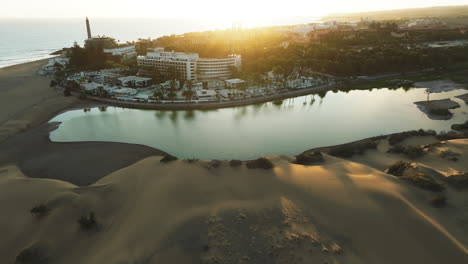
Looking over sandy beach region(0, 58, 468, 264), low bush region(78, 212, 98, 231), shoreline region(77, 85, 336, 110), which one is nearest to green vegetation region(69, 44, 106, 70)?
shoreline region(77, 85, 336, 110)

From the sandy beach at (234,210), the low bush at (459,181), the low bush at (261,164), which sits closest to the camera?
the sandy beach at (234,210)

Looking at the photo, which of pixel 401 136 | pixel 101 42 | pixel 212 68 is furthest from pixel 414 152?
pixel 101 42

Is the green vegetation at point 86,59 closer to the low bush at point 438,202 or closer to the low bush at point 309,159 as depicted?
the low bush at point 309,159

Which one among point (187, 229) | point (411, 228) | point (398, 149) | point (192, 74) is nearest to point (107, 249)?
point (187, 229)

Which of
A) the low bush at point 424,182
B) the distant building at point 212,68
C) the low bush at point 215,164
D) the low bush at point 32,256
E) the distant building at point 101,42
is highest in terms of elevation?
the distant building at point 101,42

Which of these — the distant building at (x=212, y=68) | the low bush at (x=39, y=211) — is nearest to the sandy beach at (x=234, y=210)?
the low bush at (x=39, y=211)

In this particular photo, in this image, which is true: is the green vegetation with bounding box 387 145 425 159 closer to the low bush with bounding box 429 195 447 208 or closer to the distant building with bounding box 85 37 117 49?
the low bush with bounding box 429 195 447 208

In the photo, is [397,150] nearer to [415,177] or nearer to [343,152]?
[343,152]

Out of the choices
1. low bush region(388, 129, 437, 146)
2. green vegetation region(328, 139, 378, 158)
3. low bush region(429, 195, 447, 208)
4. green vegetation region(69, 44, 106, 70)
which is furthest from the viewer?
green vegetation region(69, 44, 106, 70)
